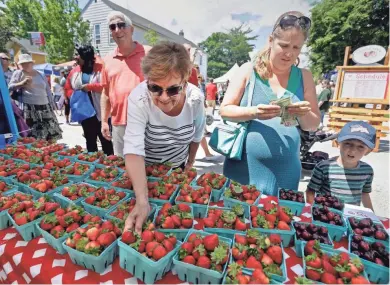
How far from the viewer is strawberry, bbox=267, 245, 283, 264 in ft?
3.51

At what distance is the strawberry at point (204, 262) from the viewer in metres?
1.01

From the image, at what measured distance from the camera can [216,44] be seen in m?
50.4

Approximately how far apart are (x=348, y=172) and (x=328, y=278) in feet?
4.74

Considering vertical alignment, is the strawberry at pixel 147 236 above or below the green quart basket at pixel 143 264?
above

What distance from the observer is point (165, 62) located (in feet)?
4.72

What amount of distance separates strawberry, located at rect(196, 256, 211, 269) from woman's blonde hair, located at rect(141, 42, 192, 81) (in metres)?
1.01

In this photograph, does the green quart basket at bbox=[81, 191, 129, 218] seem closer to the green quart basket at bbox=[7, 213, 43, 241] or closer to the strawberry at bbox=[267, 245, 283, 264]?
the green quart basket at bbox=[7, 213, 43, 241]

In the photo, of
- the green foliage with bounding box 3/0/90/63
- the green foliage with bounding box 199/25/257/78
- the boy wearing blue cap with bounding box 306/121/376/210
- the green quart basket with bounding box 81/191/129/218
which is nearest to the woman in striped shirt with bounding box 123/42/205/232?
the green quart basket with bounding box 81/191/129/218

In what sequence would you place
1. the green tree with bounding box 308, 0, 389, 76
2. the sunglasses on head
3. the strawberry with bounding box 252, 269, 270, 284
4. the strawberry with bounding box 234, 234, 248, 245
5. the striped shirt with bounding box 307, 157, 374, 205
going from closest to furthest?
the strawberry with bounding box 252, 269, 270, 284
the strawberry with bounding box 234, 234, 248, 245
the striped shirt with bounding box 307, 157, 374, 205
the sunglasses on head
the green tree with bounding box 308, 0, 389, 76

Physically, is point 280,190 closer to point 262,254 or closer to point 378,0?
point 262,254

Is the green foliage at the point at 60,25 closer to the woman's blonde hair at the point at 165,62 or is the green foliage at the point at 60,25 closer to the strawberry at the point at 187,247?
the woman's blonde hair at the point at 165,62

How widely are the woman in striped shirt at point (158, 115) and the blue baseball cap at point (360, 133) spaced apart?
1.23m

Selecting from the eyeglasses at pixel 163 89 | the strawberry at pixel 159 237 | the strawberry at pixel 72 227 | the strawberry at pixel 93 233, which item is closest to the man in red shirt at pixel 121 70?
the eyeglasses at pixel 163 89

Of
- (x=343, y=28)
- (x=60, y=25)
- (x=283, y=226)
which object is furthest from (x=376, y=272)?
(x=60, y=25)
